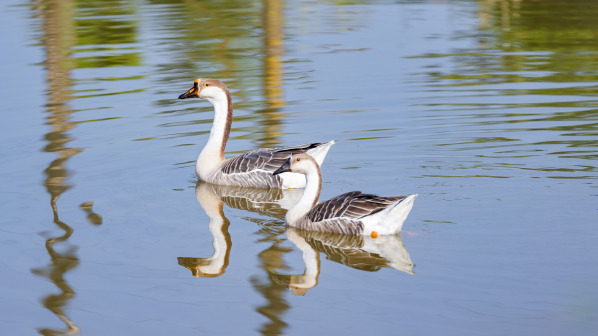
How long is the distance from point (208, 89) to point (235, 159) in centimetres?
115

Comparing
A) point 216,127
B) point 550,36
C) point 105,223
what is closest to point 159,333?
point 105,223

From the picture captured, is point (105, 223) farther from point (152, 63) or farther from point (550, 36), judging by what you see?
point (550, 36)

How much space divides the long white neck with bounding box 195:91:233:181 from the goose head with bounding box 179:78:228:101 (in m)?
0.02

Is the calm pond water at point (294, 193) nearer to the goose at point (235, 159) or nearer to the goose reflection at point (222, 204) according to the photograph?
the goose reflection at point (222, 204)

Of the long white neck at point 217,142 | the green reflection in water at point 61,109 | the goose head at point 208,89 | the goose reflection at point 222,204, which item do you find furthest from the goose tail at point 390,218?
the goose head at point 208,89

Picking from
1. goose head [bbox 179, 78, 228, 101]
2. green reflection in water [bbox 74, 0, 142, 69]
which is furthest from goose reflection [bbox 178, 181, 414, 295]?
green reflection in water [bbox 74, 0, 142, 69]

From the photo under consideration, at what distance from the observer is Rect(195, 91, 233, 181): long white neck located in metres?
12.3

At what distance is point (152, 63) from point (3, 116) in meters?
5.44

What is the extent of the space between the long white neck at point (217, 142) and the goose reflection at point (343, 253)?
→ 272 cm

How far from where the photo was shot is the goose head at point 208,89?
12.5 m

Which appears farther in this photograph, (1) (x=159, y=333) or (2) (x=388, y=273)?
(2) (x=388, y=273)

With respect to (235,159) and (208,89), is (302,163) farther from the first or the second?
(208,89)

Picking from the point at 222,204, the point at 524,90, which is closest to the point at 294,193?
the point at 222,204

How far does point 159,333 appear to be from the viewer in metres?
7.18
